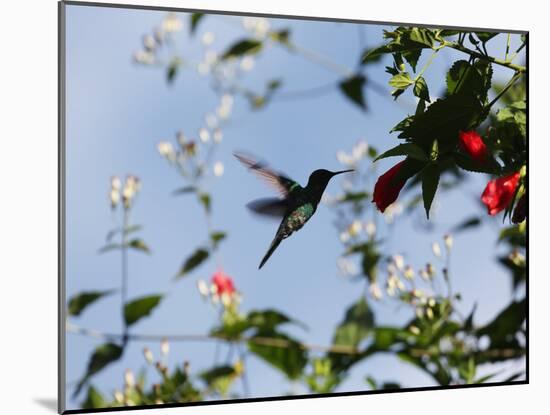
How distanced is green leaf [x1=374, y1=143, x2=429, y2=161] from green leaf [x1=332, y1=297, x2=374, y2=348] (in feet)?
4.79

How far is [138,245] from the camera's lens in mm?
2059

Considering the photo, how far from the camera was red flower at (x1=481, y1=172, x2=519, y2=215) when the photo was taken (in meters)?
1.07

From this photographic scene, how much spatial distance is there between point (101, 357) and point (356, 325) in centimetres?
70

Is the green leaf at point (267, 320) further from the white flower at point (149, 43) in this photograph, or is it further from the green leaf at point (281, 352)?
the white flower at point (149, 43)

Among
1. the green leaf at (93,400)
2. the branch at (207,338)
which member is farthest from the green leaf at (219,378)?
the green leaf at (93,400)

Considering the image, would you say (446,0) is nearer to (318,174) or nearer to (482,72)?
(318,174)

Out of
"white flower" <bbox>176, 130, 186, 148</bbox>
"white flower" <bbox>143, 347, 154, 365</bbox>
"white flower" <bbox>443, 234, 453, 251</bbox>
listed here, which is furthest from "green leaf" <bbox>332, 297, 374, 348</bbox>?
"white flower" <bbox>176, 130, 186, 148</bbox>

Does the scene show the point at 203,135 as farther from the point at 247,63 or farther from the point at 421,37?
the point at 421,37

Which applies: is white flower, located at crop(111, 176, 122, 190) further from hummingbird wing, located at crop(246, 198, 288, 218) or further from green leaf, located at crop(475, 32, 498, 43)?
green leaf, located at crop(475, 32, 498, 43)

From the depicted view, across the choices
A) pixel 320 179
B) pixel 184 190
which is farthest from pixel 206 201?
pixel 320 179

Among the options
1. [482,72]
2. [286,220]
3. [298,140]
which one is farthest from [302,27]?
[482,72]

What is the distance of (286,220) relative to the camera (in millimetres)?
1464

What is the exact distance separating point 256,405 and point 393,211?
2.32 feet

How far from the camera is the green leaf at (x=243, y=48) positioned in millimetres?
2244
